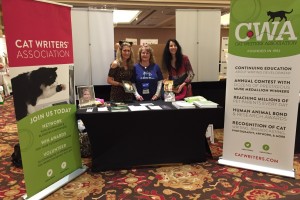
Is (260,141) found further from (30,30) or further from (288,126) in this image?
(30,30)

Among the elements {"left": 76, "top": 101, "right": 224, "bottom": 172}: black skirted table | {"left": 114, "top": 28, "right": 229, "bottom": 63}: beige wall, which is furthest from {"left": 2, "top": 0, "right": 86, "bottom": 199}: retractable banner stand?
{"left": 114, "top": 28, "right": 229, "bottom": 63}: beige wall

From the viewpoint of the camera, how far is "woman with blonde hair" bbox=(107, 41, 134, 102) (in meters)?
3.26

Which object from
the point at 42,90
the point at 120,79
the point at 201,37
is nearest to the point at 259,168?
the point at 120,79

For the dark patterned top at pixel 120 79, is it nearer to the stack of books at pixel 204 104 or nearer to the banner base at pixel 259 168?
the stack of books at pixel 204 104

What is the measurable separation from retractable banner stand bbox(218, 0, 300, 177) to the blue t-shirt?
3.11ft

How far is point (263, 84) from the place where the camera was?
265 cm

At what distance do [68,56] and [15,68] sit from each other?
584 millimetres

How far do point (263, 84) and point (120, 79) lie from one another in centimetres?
167

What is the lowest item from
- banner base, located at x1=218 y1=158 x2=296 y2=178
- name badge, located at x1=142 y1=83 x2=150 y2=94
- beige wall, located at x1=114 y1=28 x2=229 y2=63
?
banner base, located at x1=218 y1=158 x2=296 y2=178

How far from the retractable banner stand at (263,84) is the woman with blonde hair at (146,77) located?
93 centimetres

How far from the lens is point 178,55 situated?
350cm

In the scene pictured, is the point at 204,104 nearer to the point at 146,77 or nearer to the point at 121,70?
the point at 146,77

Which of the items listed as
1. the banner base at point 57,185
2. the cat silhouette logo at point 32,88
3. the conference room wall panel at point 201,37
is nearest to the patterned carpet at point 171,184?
the banner base at point 57,185

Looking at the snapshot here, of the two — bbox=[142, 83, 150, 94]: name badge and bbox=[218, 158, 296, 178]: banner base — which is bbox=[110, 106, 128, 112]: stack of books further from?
bbox=[218, 158, 296, 178]: banner base
